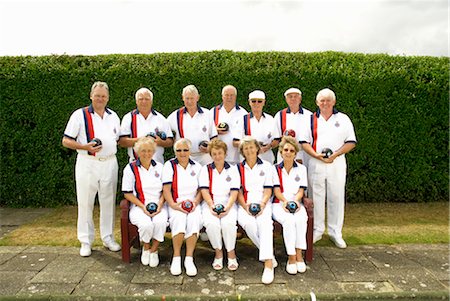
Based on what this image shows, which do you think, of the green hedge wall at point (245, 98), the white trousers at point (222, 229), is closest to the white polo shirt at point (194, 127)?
the white trousers at point (222, 229)

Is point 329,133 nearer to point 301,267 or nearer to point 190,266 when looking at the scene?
point 301,267

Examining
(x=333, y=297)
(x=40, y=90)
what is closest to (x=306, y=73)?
(x=333, y=297)

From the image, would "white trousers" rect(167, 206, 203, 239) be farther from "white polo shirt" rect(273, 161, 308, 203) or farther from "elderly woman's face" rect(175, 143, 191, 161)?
"white polo shirt" rect(273, 161, 308, 203)

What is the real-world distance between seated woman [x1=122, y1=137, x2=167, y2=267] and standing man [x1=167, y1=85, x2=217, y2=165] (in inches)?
24.3

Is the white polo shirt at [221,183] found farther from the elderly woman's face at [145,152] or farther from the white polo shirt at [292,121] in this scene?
the white polo shirt at [292,121]

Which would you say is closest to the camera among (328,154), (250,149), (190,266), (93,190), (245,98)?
(190,266)

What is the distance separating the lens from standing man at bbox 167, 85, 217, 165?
4953mm

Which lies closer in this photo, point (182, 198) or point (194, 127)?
point (182, 198)

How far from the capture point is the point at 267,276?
392cm

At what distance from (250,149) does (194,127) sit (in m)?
0.92

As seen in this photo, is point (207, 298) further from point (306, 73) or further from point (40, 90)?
point (40, 90)

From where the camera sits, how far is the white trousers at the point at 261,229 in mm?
4086

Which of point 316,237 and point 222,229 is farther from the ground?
point 222,229

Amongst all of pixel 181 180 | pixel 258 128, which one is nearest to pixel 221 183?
pixel 181 180
